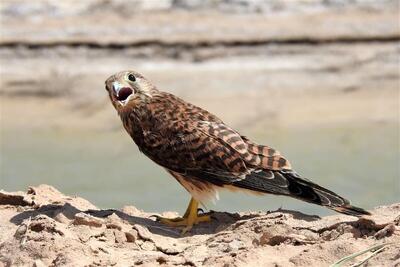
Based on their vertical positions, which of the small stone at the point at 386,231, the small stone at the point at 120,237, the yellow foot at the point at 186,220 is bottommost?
the small stone at the point at 386,231

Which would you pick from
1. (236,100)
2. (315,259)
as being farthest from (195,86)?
(315,259)

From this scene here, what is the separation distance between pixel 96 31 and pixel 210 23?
1.38 metres

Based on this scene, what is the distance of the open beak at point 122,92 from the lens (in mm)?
7469

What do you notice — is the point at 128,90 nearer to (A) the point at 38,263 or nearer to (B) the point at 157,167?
(A) the point at 38,263

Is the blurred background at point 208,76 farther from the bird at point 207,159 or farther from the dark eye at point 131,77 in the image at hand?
the bird at point 207,159

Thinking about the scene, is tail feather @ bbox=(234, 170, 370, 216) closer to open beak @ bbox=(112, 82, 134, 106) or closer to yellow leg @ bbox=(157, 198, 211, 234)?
yellow leg @ bbox=(157, 198, 211, 234)

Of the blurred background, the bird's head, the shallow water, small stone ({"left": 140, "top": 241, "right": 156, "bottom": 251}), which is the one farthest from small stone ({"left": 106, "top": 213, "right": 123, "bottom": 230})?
the blurred background

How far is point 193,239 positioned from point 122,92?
1184mm

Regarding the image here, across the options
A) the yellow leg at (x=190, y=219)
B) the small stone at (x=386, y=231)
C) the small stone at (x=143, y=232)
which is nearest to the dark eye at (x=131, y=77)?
the yellow leg at (x=190, y=219)

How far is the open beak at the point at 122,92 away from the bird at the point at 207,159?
13cm

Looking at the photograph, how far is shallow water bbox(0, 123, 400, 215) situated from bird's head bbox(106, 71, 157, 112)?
270 centimetres

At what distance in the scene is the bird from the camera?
702cm

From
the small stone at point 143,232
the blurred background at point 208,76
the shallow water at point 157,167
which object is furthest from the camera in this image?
the blurred background at point 208,76

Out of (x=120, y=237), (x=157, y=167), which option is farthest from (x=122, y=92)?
(x=157, y=167)
